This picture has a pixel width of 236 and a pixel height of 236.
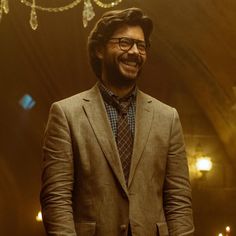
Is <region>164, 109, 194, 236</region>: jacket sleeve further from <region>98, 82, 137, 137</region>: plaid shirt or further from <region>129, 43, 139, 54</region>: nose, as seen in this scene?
<region>129, 43, 139, 54</region>: nose

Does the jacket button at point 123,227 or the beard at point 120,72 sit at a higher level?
the beard at point 120,72

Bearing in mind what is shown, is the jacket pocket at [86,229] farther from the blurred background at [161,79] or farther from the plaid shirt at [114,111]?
the blurred background at [161,79]

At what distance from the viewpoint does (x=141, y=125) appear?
6.64 feet

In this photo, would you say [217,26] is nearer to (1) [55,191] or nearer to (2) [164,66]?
(2) [164,66]

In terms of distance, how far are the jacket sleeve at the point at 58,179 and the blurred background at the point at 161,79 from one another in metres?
2.57

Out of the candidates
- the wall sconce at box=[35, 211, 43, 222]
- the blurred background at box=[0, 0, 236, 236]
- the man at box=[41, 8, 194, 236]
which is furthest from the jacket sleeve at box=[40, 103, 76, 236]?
the wall sconce at box=[35, 211, 43, 222]

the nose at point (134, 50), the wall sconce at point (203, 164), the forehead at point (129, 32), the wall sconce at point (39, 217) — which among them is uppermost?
the forehead at point (129, 32)

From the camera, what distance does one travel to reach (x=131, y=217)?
1925 mm

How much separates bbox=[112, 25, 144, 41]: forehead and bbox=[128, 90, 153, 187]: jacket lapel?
0.19 metres

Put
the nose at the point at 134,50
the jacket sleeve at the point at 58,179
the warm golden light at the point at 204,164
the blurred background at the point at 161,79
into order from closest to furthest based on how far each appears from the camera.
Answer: the jacket sleeve at the point at 58,179
the nose at the point at 134,50
the blurred background at the point at 161,79
the warm golden light at the point at 204,164

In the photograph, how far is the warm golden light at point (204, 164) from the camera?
550 centimetres

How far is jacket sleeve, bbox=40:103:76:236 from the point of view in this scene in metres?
1.87

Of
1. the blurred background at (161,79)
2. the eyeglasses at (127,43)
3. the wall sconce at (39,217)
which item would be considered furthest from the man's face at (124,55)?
the wall sconce at (39,217)

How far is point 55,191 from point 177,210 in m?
0.40
